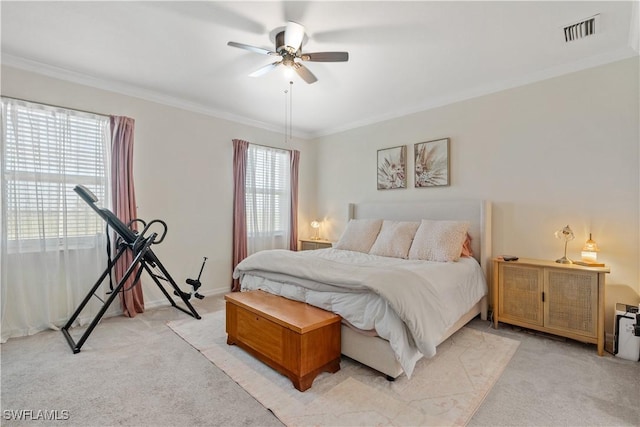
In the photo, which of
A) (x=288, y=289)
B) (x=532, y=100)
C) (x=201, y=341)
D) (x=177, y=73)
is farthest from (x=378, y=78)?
(x=201, y=341)

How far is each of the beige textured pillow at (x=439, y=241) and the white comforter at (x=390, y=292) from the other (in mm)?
161

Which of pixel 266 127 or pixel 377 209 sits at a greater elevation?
pixel 266 127

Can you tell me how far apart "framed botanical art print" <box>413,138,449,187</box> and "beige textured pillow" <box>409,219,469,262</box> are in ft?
2.45

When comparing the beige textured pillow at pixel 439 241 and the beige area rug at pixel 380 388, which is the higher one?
the beige textured pillow at pixel 439 241

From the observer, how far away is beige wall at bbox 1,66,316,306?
338cm

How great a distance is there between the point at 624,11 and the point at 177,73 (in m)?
3.91

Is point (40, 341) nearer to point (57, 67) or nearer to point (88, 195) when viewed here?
point (88, 195)

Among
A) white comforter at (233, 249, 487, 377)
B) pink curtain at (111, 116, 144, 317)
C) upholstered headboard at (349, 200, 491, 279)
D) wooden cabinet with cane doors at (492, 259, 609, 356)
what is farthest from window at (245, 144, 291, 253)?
wooden cabinet with cane doors at (492, 259, 609, 356)

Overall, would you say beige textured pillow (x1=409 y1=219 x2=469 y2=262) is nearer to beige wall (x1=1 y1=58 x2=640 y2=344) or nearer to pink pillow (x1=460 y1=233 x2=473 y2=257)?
pink pillow (x1=460 y1=233 x2=473 y2=257)

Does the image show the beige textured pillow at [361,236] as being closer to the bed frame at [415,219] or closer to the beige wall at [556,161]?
the bed frame at [415,219]

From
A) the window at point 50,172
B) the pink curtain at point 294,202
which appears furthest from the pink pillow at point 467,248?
the window at point 50,172

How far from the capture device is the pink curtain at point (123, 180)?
339 cm

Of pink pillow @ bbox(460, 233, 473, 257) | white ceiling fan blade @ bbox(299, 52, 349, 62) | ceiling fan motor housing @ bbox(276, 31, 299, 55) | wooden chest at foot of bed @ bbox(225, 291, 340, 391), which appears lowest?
wooden chest at foot of bed @ bbox(225, 291, 340, 391)

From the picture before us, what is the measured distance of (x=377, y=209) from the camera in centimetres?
448
